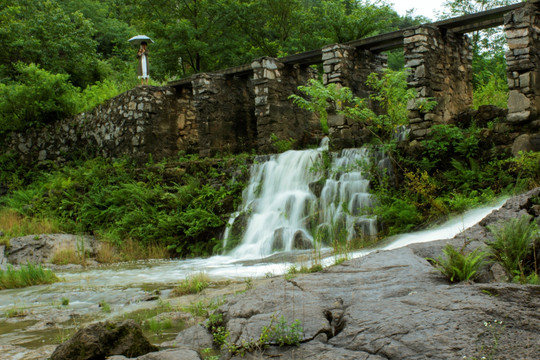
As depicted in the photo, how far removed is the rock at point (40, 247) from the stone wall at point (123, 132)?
467cm

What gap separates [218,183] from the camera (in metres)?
14.5

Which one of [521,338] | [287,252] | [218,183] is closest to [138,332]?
[521,338]

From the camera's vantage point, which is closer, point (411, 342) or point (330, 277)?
point (411, 342)

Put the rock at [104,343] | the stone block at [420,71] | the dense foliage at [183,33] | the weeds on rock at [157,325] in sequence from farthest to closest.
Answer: the dense foliage at [183,33], the stone block at [420,71], the weeds on rock at [157,325], the rock at [104,343]

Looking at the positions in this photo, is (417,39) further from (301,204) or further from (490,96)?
(301,204)

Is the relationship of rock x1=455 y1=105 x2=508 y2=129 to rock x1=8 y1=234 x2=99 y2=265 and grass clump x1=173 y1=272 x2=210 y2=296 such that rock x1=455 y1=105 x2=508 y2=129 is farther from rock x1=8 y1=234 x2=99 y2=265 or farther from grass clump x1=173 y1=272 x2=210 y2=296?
rock x1=8 y1=234 x2=99 y2=265

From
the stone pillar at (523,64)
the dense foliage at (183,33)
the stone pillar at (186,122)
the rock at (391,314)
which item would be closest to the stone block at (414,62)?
the stone pillar at (523,64)

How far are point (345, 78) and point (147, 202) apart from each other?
6594 millimetres

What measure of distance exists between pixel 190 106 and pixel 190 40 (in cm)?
474

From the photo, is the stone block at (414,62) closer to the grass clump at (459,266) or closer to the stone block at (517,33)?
the stone block at (517,33)

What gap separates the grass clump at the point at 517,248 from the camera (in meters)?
4.67

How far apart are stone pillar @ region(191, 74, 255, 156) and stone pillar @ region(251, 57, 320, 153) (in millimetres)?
1453

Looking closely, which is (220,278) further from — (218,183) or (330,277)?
(218,183)

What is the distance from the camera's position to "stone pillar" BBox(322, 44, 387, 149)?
Result: 14.1 m
